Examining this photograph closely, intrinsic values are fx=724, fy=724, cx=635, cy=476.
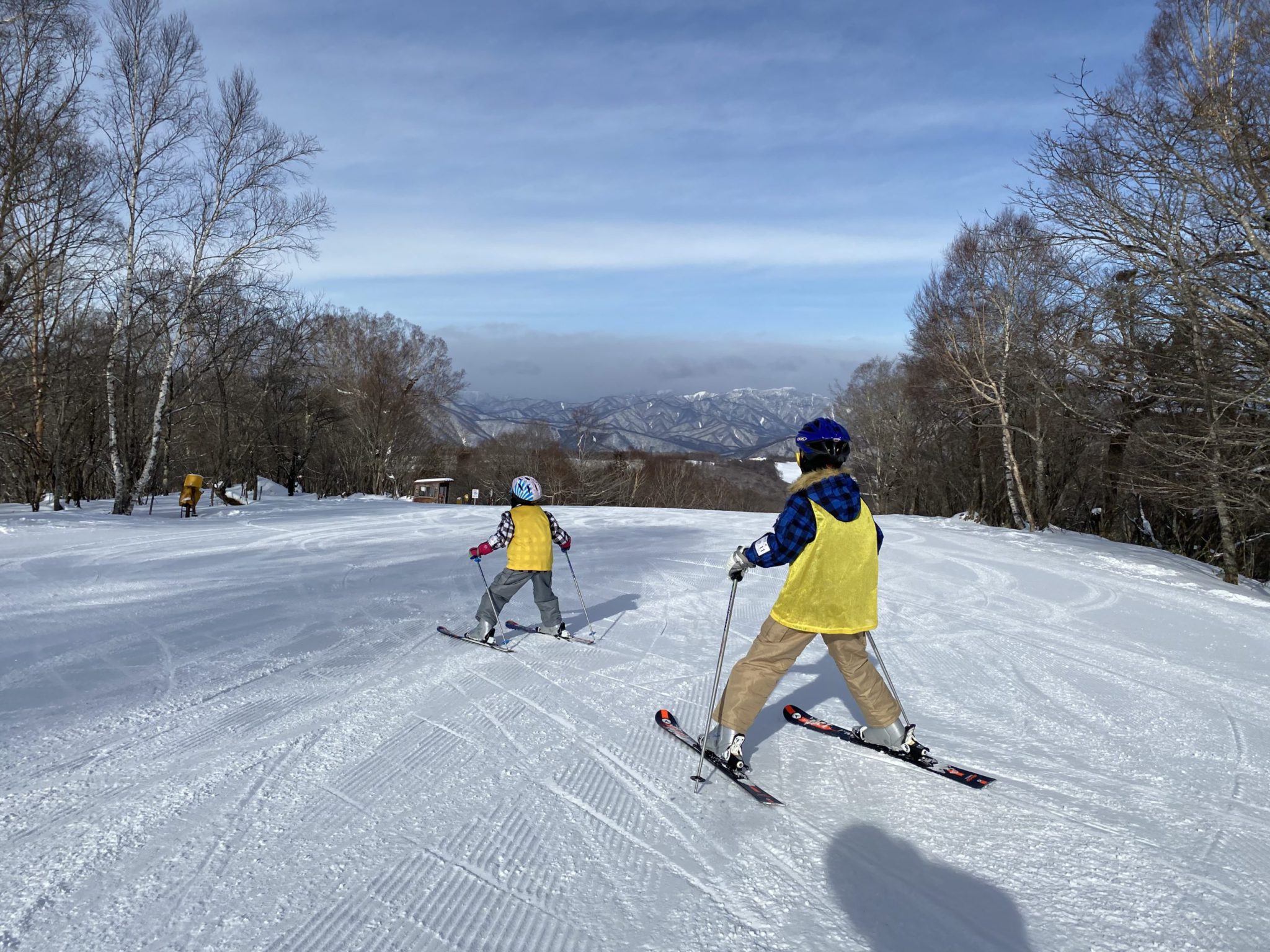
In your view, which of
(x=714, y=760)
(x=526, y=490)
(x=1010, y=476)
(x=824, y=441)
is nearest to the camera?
(x=824, y=441)

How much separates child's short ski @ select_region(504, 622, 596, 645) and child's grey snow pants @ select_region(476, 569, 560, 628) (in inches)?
8.3

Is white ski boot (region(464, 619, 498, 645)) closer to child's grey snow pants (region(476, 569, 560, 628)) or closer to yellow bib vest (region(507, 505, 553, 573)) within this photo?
child's grey snow pants (region(476, 569, 560, 628))

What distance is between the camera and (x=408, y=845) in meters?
2.96

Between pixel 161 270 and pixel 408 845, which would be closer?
pixel 408 845

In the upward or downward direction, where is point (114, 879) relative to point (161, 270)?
downward

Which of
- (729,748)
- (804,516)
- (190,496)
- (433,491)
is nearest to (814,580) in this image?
(804,516)

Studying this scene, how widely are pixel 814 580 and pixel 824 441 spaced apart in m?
0.69

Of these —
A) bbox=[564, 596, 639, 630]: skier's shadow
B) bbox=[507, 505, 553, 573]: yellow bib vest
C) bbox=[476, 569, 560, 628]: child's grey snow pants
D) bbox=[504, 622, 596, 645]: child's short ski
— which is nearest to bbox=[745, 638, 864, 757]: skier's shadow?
bbox=[504, 622, 596, 645]: child's short ski

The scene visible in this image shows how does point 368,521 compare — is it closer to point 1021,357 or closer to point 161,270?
point 161,270

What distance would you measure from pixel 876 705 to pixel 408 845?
7.91 feet

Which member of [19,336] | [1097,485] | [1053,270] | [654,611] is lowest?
[654,611]

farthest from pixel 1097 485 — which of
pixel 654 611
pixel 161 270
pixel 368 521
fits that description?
pixel 161 270

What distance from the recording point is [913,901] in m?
2.68

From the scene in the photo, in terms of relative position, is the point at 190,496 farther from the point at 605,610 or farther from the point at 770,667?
the point at 770,667
